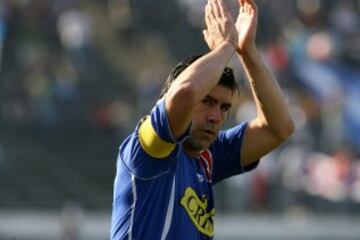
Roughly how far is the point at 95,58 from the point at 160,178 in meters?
16.4

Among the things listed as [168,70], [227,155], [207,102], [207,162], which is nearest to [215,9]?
[207,102]

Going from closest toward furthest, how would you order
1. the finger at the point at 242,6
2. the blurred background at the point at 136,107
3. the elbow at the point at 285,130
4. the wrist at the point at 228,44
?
the wrist at the point at 228,44
the finger at the point at 242,6
the elbow at the point at 285,130
the blurred background at the point at 136,107

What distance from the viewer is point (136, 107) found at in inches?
800

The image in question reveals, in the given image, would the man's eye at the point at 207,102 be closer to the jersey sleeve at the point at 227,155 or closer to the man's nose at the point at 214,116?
the man's nose at the point at 214,116

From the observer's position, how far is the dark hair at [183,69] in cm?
643

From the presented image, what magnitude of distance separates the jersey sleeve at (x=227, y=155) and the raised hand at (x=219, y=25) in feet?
2.50

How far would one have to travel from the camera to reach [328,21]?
23.2 meters

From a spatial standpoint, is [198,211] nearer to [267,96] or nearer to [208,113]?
[208,113]

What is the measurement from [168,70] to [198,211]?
15492 millimetres

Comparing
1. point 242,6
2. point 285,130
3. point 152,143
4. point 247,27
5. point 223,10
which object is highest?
point 242,6

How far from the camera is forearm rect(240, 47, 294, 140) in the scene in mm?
6965

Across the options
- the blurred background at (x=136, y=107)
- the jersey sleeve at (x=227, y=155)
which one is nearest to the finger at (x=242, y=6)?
the jersey sleeve at (x=227, y=155)

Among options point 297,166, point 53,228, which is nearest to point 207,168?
point 53,228

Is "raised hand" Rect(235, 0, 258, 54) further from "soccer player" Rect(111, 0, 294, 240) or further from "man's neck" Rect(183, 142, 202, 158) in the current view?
"man's neck" Rect(183, 142, 202, 158)
